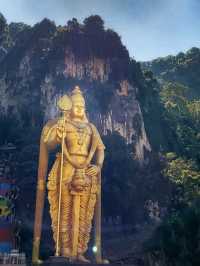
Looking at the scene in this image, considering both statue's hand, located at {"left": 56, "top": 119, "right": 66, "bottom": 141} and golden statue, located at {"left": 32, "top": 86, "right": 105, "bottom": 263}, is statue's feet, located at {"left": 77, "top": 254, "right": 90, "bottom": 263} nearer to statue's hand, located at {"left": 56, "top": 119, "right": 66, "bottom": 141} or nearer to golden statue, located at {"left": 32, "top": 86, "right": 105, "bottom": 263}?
golden statue, located at {"left": 32, "top": 86, "right": 105, "bottom": 263}

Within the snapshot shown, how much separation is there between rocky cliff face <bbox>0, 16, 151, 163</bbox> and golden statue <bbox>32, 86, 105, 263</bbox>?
21908 mm

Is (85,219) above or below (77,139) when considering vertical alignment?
below

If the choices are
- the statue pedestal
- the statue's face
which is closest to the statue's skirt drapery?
the statue pedestal

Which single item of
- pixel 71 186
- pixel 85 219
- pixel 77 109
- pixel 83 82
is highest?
pixel 83 82

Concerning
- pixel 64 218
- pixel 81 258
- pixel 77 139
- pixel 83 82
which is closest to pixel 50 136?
pixel 77 139

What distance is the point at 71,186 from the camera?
9.78 m

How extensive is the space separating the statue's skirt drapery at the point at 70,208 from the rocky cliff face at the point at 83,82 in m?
22.2

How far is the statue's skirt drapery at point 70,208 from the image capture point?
966 cm

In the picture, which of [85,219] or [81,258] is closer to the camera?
[81,258]

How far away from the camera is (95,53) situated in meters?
35.2

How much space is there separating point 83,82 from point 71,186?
80.0ft

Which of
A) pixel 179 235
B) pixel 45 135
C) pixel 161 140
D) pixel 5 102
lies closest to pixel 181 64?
pixel 161 140

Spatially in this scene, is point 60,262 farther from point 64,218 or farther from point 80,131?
point 80,131

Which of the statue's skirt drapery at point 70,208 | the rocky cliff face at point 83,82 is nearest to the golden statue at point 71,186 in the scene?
the statue's skirt drapery at point 70,208
